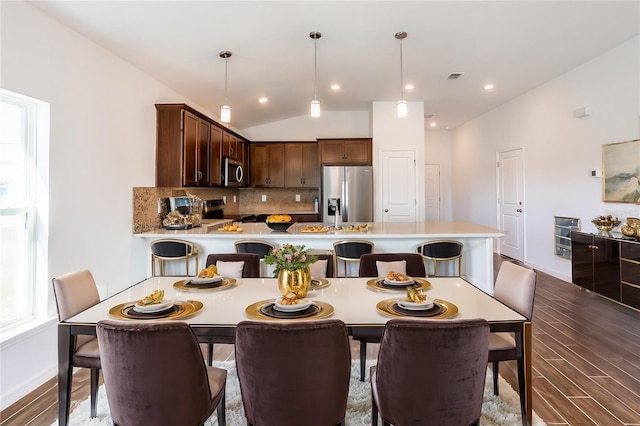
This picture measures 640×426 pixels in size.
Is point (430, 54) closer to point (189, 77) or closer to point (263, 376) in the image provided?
point (189, 77)

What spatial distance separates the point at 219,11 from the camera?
2.82 m

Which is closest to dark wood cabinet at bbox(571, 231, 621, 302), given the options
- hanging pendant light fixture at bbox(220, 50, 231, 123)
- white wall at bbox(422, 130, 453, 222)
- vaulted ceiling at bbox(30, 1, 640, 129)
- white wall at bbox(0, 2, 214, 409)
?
vaulted ceiling at bbox(30, 1, 640, 129)

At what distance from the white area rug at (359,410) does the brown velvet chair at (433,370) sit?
28.5 inches

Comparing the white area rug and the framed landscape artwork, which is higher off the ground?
the framed landscape artwork

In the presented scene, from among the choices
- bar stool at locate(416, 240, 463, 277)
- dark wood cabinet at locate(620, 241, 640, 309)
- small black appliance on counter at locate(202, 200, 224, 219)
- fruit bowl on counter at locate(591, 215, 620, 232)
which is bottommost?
dark wood cabinet at locate(620, 241, 640, 309)

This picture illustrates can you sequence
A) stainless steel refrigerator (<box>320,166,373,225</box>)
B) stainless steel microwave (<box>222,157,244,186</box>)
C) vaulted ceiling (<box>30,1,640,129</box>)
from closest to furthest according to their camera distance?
vaulted ceiling (<box>30,1,640,129</box>), stainless steel microwave (<box>222,157,244,186</box>), stainless steel refrigerator (<box>320,166,373,225</box>)

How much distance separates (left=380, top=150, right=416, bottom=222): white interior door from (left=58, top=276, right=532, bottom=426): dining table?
412 cm

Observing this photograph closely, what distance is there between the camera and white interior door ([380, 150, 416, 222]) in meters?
6.13

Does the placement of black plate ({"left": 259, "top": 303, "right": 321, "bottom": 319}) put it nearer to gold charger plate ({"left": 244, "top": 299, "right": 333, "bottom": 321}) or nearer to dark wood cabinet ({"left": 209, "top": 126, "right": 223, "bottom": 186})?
gold charger plate ({"left": 244, "top": 299, "right": 333, "bottom": 321})

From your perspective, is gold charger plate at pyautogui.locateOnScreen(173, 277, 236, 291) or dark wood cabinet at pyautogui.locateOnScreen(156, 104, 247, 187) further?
dark wood cabinet at pyautogui.locateOnScreen(156, 104, 247, 187)

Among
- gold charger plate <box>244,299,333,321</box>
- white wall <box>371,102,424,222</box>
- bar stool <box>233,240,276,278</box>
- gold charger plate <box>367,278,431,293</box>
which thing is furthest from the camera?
white wall <box>371,102,424,222</box>

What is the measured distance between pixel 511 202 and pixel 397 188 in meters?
2.20

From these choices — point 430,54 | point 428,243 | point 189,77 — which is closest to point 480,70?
point 430,54

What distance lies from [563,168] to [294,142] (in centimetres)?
450
